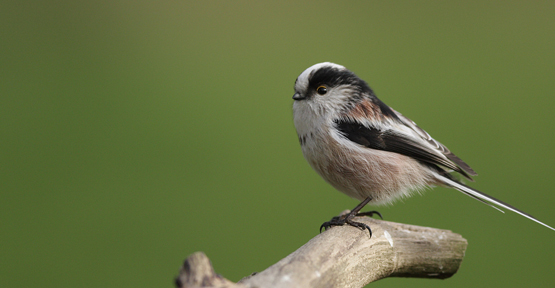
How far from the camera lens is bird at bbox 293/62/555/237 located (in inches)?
107

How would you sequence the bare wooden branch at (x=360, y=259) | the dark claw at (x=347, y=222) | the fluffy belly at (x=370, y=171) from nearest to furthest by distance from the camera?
the bare wooden branch at (x=360, y=259) < the dark claw at (x=347, y=222) < the fluffy belly at (x=370, y=171)

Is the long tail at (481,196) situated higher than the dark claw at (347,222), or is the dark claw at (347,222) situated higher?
the dark claw at (347,222)

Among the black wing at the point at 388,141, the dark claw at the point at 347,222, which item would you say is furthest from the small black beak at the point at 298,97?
the dark claw at the point at 347,222

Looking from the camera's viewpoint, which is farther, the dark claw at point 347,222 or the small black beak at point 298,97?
the small black beak at point 298,97

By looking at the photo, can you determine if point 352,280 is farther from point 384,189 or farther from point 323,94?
point 323,94

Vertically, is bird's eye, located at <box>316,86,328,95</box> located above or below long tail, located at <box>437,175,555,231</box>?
above

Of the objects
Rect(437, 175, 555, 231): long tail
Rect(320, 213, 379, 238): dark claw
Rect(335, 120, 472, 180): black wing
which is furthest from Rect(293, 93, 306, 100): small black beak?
Rect(437, 175, 555, 231): long tail

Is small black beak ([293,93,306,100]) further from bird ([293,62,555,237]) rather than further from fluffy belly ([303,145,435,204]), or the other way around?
fluffy belly ([303,145,435,204])

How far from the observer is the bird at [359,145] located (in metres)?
2.72

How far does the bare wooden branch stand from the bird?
0.27 m

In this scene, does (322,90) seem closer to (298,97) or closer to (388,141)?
(298,97)

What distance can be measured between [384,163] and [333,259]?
0.95 m

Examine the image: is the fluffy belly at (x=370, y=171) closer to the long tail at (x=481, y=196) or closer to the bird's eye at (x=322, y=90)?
the long tail at (x=481, y=196)

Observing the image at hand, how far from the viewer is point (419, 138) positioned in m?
2.84
